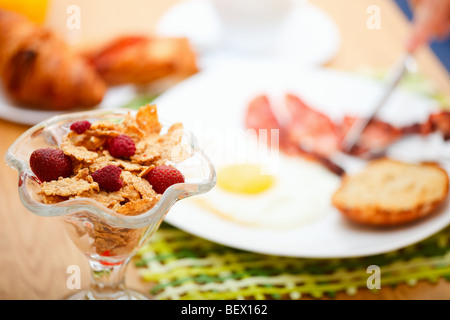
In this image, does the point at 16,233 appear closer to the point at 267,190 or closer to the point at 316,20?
the point at 267,190

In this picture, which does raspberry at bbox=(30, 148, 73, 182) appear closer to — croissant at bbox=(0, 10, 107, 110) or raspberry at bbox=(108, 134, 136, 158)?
raspberry at bbox=(108, 134, 136, 158)

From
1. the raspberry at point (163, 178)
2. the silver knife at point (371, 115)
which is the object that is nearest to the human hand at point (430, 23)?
the silver knife at point (371, 115)

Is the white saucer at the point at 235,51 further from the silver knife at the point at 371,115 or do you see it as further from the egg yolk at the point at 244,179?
the egg yolk at the point at 244,179

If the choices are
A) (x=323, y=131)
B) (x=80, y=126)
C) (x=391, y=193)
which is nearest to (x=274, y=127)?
(x=323, y=131)

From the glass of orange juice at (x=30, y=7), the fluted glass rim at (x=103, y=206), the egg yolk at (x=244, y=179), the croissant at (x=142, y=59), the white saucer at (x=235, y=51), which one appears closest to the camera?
the fluted glass rim at (x=103, y=206)

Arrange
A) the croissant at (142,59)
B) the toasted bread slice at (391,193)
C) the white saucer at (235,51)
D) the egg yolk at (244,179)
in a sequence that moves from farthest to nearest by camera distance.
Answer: the white saucer at (235,51), the croissant at (142,59), the egg yolk at (244,179), the toasted bread slice at (391,193)

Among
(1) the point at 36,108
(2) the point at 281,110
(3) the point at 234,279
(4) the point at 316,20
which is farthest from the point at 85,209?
(4) the point at 316,20

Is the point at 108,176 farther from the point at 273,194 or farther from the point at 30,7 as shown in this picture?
the point at 30,7

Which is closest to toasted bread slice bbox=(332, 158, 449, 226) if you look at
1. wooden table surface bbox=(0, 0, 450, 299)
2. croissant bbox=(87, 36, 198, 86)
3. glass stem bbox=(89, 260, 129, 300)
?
wooden table surface bbox=(0, 0, 450, 299)
